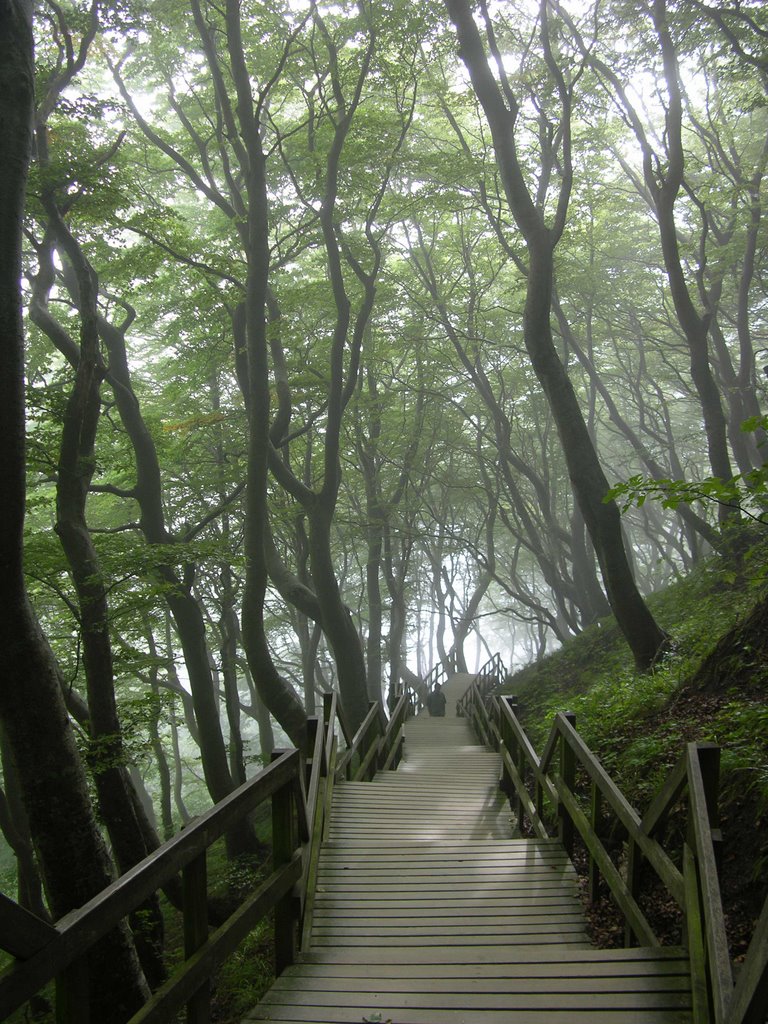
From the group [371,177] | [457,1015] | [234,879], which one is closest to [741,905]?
[457,1015]

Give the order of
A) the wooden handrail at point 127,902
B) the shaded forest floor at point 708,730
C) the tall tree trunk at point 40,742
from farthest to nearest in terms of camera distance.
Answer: the tall tree trunk at point 40,742 → the shaded forest floor at point 708,730 → the wooden handrail at point 127,902

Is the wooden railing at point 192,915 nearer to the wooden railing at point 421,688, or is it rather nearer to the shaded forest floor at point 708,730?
the shaded forest floor at point 708,730

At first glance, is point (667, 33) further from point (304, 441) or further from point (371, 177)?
point (304, 441)

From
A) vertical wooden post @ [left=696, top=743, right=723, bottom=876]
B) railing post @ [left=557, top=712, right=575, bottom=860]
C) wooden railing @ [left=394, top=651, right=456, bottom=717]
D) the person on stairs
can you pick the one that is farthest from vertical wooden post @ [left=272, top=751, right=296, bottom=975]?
the person on stairs

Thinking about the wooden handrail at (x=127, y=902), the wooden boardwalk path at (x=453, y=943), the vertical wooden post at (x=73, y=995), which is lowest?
the wooden boardwalk path at (x=453, y=943)

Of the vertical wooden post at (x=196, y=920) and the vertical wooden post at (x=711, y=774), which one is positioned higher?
the vertical wooden post at (x=711, y=774)

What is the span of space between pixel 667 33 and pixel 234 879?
607 inches

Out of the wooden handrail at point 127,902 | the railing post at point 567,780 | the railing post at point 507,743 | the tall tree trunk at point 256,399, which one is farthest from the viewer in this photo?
the tall tree trunk at point 256,399

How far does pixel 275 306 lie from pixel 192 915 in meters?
12.8

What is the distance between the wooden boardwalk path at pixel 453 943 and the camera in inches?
125

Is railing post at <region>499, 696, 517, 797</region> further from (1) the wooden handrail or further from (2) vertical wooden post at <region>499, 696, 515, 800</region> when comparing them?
(1) the wooden handrail

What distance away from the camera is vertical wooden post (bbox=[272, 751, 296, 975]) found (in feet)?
12.9

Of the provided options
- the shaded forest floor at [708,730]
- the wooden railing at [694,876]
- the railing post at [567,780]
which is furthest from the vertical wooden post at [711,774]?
the railing post at [567,780]

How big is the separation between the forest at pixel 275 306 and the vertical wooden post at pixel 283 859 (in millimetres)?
1421
